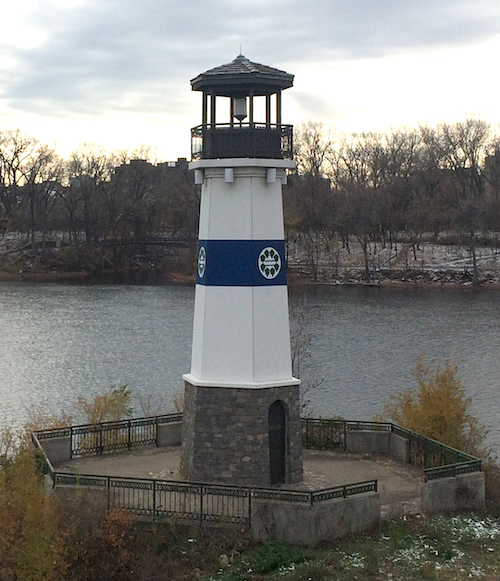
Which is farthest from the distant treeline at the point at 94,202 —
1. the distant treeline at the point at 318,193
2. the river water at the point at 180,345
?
the river water at the point at 180,345

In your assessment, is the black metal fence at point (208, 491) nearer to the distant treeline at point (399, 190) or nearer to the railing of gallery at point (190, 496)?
the railing of gallery at point (190, 496)

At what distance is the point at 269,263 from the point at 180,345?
977 inches

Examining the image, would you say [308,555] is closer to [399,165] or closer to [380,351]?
[380,351]

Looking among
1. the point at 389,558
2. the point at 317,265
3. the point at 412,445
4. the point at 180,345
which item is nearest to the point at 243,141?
the point at 412,445

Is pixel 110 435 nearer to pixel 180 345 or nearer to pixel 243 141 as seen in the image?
pixel 243 141

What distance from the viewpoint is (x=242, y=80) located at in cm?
1748

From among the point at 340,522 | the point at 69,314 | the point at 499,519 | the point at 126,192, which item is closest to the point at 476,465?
the point at 499,519

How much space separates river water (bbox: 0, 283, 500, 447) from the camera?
3150cm

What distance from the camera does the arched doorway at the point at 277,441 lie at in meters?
18.0

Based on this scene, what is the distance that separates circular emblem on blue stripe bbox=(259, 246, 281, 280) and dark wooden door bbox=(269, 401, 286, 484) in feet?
8.52

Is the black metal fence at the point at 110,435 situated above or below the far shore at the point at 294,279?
below

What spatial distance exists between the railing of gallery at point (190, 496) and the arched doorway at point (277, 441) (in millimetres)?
1692

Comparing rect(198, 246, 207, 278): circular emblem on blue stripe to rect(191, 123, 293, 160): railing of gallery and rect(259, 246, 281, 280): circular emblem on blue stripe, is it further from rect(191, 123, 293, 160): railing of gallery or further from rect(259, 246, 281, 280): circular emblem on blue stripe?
rect(191, 123, 293, 160): railing of gallery

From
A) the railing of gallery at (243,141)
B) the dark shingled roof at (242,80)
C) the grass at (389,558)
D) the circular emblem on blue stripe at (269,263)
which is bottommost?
the grass at (389,558)
